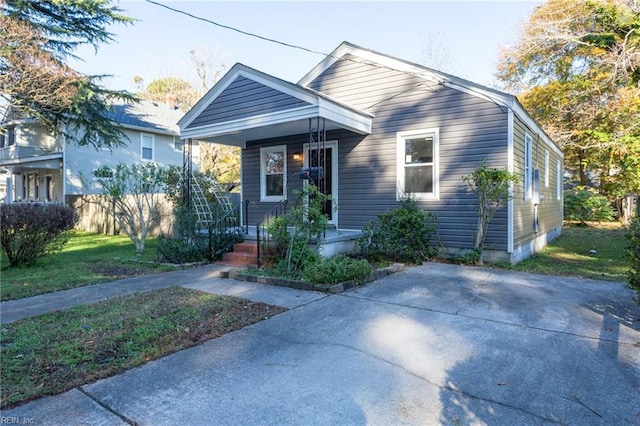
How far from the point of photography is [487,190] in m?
7.26

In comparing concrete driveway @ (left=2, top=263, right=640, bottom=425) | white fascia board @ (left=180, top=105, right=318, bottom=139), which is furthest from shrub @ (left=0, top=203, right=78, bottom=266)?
concrete driveway @ (left=2, top=263, right=640, bottom=425)

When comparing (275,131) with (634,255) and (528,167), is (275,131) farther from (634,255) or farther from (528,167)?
(634,255)

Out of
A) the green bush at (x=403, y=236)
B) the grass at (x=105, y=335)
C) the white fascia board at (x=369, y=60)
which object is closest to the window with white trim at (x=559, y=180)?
the white fascia board at (x=369, y=60)

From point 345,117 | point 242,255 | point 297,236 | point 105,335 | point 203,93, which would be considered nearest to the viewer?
point 105,335

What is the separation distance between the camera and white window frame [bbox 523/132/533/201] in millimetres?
8789

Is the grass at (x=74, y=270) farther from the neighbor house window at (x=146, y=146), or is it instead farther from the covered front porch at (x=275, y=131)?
the neighbor house window at (x=146, y=146)

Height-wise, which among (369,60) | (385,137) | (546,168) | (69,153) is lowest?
(546,168)

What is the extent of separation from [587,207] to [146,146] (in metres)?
23.3

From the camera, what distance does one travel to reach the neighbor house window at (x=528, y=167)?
8.79 metres

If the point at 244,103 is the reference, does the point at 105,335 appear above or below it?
below

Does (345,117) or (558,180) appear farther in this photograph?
(558,180)

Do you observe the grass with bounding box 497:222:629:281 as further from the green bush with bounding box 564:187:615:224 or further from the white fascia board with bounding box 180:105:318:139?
the white fascia board with bounding box 180:105:318:139

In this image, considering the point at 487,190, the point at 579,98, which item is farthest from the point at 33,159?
the point at 579,98

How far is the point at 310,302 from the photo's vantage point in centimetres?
494
